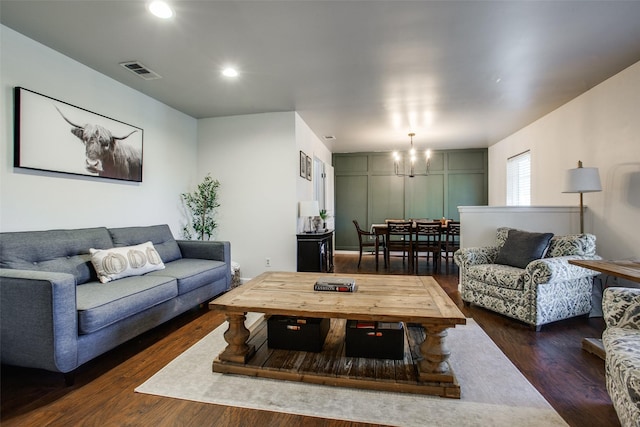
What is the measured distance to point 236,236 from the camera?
4324mm

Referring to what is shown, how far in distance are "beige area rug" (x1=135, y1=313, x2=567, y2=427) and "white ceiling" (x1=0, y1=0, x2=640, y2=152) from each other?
7.96 feet

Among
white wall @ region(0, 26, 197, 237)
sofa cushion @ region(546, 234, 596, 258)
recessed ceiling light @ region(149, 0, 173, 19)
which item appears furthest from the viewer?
sofa cushion @ region(546, 234, 596, 258)

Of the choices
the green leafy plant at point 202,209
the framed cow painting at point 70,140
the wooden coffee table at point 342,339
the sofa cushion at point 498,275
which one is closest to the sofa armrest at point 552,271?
the sofa cushion at point 498,275

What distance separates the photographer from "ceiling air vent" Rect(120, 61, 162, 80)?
278 centimetres

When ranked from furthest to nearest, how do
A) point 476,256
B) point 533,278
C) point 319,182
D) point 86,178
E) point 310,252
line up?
1. point 319,182
2. point 310,252
3. point 476,256
4. point 86,178
5. point 533,278

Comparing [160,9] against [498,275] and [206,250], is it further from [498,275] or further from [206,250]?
[498,275]

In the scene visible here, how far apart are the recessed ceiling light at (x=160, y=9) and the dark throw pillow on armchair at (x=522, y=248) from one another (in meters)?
3.72

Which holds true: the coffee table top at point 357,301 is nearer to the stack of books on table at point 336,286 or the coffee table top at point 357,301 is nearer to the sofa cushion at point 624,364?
the stack of books on table at point 336,286

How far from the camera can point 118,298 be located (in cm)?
205

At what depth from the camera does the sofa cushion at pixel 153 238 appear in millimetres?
2910

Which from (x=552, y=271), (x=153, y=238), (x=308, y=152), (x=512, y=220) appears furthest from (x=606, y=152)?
(x=153, y=238)

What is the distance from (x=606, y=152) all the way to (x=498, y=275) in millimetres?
1869

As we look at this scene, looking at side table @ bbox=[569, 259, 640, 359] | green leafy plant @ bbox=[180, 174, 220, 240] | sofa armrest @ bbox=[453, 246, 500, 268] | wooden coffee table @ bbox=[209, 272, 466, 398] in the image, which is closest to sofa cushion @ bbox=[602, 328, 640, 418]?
side table @ bbox=[569, 259, 640, 359]

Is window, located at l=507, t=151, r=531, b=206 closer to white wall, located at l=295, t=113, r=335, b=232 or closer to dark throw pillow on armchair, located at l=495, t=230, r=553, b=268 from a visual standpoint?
dark throw pillow on armchair, located at l=495, t=230, r=553, b=268
